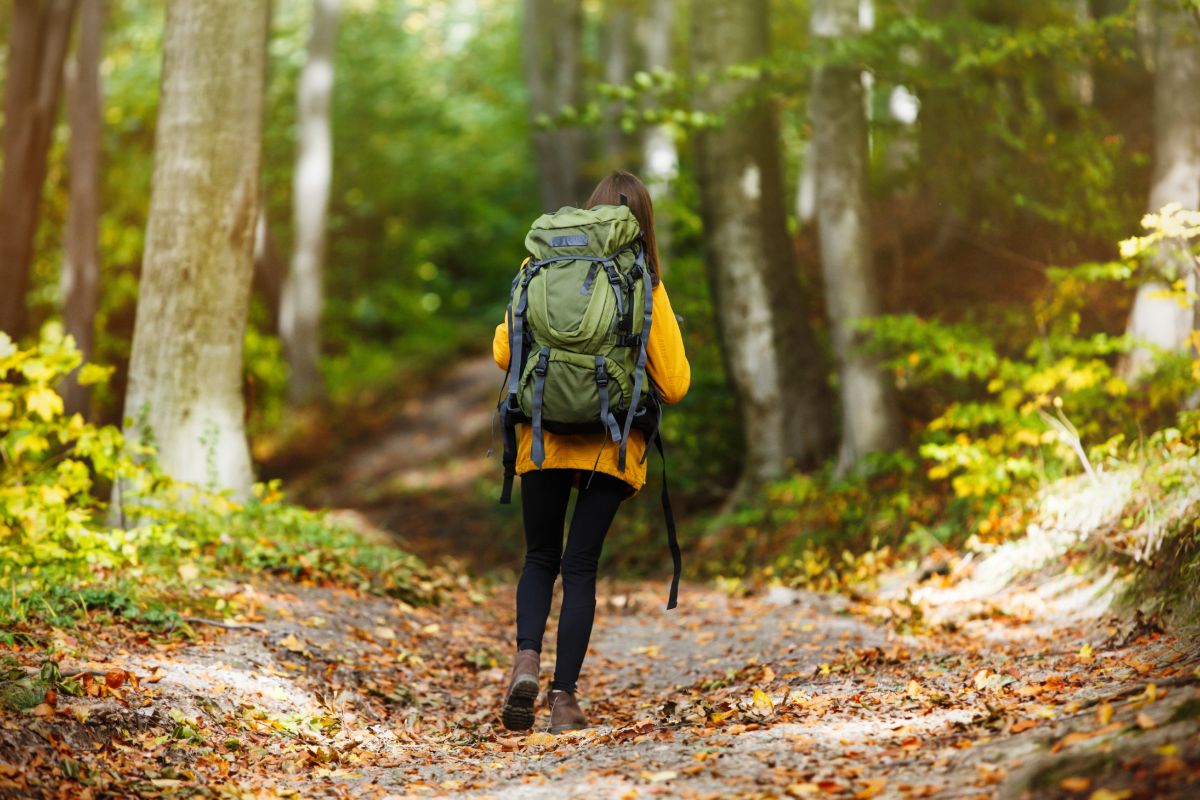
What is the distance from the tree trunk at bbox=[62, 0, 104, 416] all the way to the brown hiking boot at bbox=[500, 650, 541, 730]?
10.0 meters

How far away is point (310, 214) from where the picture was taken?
18.3 meters

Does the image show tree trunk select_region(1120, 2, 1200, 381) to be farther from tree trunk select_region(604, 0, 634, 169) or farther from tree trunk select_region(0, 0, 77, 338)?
tree trunk select_region(604, 0, 634, 169)

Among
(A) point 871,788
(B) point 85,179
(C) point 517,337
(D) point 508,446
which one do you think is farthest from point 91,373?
(B) point 85,179

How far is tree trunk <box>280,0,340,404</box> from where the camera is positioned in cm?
1788

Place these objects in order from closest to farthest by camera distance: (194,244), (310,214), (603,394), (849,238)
→ 1. (603,394)
2. (194,244)
3. (849,238)
4. (310,214)

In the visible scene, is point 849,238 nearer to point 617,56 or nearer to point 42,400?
point 42,400

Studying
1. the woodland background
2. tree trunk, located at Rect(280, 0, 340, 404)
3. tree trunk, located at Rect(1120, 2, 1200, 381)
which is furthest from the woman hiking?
tree trunk, located at Rect(280, 0, 340, 404)

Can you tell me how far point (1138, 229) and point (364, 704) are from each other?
21.5ft

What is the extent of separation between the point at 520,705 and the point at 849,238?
565 centimetres

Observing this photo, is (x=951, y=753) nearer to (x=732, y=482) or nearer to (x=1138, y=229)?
(x=1138, y=229)

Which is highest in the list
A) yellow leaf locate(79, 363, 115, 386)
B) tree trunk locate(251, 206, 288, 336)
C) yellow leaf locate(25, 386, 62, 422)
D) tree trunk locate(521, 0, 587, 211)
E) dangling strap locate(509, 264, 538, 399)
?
tree trunk locate(521, 0, 587, 211)

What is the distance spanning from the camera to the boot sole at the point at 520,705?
15.4 ft

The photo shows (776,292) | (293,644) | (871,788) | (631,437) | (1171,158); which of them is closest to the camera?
(871,788)

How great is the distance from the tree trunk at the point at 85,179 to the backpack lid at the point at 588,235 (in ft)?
33.1
